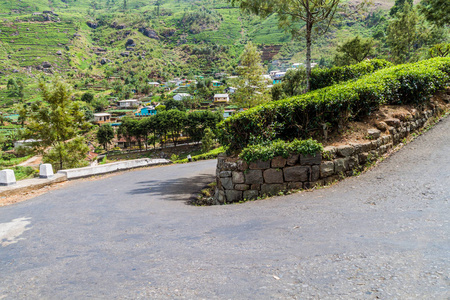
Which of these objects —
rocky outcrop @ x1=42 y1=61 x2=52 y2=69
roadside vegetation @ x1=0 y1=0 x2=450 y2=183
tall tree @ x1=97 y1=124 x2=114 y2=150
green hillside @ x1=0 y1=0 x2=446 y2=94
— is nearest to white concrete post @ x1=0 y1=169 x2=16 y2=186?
roadside vegetation @ x1=0 y1=0 x2=450 y2=183

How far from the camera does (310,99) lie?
7609 millimetres

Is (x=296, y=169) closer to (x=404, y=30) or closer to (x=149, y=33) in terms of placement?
(x=404, y=30)

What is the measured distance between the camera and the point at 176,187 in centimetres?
1017

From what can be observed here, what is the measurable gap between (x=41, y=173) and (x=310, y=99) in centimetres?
1008

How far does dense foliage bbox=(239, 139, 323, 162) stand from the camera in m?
6.86

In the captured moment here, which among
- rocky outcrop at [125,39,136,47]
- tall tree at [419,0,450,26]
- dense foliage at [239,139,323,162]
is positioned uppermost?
rocky outcrop at [125,39,136,47]

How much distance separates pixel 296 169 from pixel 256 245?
3171mm

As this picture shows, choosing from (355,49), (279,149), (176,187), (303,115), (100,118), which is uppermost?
(355,49)

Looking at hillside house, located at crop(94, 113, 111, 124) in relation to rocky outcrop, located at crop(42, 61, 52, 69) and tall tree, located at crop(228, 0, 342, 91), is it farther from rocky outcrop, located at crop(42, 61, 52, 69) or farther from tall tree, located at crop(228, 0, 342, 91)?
rocky outcrop, located at crop(42, 61, 52, 69)

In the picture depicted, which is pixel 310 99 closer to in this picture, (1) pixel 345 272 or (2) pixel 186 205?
(2) pixel 186 205

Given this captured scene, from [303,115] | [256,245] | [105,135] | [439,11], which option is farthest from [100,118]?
[256,245]

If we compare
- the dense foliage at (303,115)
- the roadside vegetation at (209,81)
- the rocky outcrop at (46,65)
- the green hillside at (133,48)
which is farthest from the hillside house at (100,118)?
the rocky outcrop at (46,65)

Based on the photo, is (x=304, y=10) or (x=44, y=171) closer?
(x=44, y=171)

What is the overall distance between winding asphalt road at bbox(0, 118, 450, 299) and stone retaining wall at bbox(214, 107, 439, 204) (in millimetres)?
437
